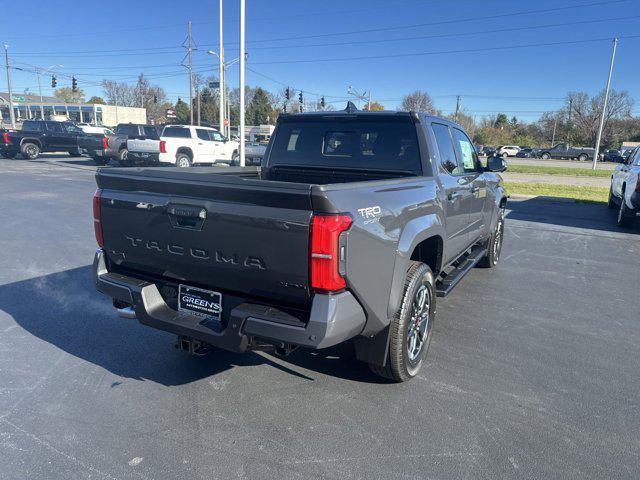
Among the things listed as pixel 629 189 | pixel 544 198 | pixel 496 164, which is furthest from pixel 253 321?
pixel 544 198

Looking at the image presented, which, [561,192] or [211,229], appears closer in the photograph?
[211,229]

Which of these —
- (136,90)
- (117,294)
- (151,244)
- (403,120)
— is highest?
(136,90)

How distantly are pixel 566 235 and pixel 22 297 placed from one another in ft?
30.3

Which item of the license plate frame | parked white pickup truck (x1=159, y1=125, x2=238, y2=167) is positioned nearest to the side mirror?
A: the license plate frame

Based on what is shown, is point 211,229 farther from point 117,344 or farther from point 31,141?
point 31,141

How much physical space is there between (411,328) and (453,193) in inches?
57.2

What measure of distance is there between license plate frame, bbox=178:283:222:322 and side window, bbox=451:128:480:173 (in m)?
3.14

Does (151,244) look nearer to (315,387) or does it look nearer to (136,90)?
(315,387)

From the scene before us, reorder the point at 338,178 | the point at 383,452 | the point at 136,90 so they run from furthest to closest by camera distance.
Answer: the point at 136,90 < the point at 338,178 < the point at 383,452

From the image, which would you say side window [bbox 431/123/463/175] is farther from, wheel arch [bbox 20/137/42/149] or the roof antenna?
wheel arch [bbox 20/137/42/149]

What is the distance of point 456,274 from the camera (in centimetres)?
471

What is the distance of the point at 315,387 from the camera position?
3.42 meters

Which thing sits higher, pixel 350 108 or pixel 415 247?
pixel 350 108

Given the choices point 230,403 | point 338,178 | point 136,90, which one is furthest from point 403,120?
point 136,90
